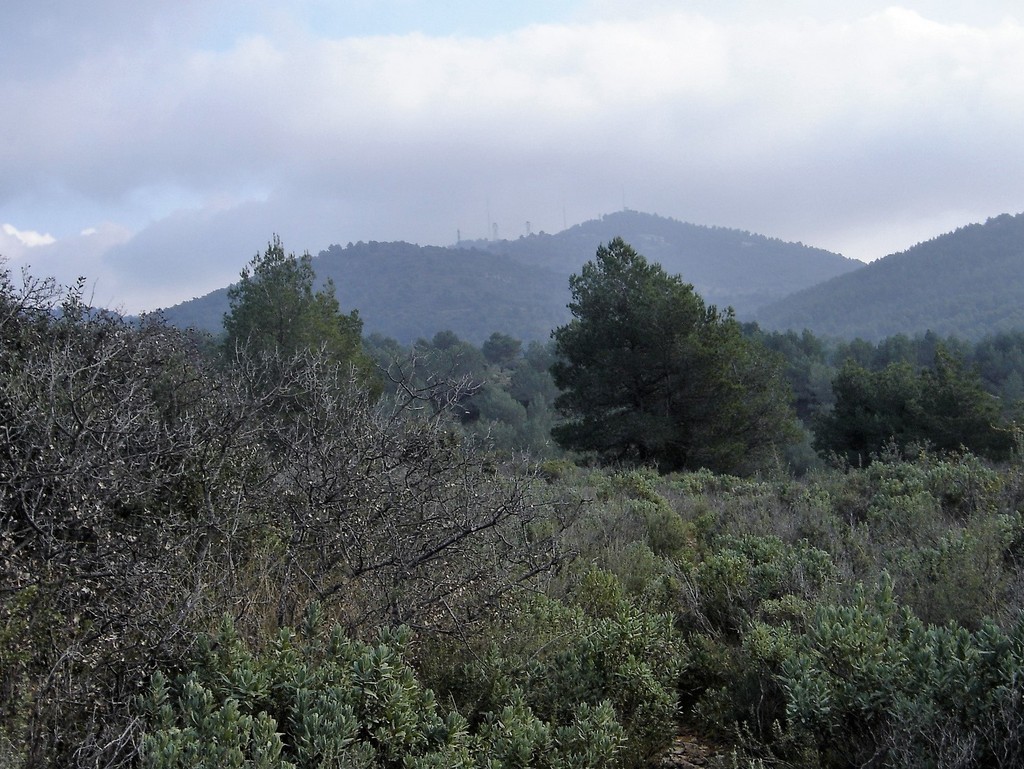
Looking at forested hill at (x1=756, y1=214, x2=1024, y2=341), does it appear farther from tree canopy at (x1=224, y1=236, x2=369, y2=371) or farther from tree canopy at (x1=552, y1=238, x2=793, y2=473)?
tree canopy at (x1=224, y1=236, x2=369, y2=371)

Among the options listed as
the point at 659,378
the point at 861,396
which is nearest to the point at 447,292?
the point at 861,396

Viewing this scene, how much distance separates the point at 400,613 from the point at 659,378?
55.4 ft

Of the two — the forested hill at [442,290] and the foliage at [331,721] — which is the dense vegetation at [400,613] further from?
the forested hill at [442,290]

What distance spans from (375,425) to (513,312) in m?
128

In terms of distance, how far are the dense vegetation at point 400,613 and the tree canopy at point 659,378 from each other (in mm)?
13589

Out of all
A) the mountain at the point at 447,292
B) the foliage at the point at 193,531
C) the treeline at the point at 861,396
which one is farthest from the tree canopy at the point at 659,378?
the mountain at the point at 447,292

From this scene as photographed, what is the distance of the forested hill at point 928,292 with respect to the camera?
325 ft

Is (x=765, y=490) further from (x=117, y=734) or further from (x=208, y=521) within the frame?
(x=117, y=734)

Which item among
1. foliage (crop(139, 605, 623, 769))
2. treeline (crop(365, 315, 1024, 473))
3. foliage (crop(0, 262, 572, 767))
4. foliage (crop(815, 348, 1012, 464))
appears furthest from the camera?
foliage (crop(815, 348, 1012, 464))

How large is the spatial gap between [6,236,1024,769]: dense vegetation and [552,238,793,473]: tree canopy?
13589 mm

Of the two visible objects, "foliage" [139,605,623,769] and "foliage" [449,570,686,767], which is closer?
"foliage" [139,605,623,769]

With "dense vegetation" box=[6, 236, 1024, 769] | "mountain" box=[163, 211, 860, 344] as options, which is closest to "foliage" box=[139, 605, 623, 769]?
"dense vegetation" box=[6, 236, 1024, 769]

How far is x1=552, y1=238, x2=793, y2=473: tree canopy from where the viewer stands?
19.3 m

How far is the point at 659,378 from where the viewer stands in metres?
19.9
